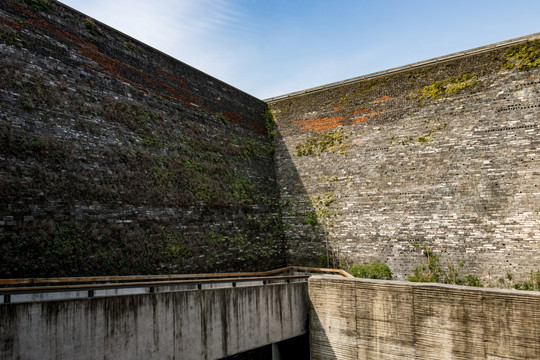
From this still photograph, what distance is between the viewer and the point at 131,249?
29.6 feet

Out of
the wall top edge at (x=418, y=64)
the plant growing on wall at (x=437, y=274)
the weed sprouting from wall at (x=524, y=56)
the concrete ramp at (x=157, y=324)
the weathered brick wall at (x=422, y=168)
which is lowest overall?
the plant growing on wall at (x=437, y=274)

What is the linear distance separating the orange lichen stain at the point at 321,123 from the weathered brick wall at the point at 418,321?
8.30 m

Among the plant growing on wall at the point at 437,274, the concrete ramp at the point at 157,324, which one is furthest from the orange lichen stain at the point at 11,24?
the plant growing on wall at the point at 437,274

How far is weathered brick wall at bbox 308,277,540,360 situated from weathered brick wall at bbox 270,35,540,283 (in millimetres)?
5618

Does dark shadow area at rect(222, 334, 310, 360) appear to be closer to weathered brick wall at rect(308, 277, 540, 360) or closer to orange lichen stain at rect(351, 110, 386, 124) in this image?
weathered brick wall at rect(308, 277, 540, 360)

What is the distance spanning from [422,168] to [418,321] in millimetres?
7031

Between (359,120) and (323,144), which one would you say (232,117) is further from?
(359,120)

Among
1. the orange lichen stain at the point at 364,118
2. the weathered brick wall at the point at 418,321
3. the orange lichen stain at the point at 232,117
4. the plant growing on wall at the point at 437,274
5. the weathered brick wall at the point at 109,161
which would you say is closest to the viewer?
the weathered brick wall at the point at 418,321

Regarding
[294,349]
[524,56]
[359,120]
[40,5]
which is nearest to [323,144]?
[359,120]

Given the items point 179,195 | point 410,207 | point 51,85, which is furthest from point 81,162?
point 410,207

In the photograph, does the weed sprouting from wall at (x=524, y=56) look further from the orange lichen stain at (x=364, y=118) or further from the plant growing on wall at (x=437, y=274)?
the plant growing on wall at (x=437, y=274)

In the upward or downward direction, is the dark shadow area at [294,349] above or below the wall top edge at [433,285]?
below

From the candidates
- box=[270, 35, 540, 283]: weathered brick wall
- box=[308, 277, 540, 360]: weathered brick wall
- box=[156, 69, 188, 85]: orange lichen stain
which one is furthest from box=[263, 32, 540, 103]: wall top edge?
box=[308, 277, 540, 360]: weathered brick wall

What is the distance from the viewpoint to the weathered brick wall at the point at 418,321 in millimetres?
5844
